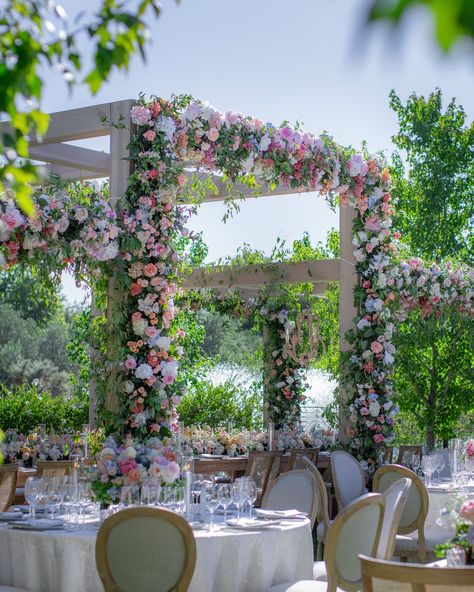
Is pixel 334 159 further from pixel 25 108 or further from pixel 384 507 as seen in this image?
pixel 25 108

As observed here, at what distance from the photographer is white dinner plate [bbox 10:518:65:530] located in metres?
→ 4.36

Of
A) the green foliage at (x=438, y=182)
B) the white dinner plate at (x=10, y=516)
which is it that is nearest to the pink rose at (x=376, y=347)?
the white dinner plate at (x=10, y=516)

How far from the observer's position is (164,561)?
3.88 meters

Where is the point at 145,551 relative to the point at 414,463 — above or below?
below

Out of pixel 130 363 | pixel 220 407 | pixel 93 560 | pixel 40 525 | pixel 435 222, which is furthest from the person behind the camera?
pixel 220 407

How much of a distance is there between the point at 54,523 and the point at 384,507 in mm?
1610

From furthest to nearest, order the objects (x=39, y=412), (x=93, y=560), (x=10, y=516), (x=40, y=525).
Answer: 1. (x=39, y=412)
2. (x=10, y=516)
3. (x=40, y=525)
4. (x=93, y=560)

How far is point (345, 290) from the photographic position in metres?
9.29

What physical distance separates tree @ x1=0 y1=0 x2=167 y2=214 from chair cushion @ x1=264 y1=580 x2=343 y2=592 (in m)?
3.13

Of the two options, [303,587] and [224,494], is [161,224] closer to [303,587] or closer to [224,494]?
[224,494]

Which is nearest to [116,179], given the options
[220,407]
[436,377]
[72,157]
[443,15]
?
[72,157]

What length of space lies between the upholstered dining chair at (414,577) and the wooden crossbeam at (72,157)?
276 inches

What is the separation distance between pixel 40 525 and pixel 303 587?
131 cm

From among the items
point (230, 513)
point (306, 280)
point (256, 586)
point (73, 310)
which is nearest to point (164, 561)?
point (256, 586)
